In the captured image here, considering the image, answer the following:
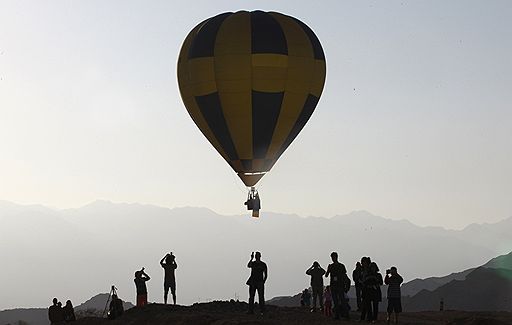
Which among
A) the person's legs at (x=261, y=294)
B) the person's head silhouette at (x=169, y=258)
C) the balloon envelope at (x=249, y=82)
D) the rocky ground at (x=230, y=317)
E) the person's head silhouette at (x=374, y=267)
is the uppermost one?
the balloon envelope at (x=249, y=82)

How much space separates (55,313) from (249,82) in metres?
16.3

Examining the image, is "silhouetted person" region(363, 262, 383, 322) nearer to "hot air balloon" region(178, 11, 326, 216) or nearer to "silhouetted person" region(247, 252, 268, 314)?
"silhouetted person" region(247, 252, 268, 314)

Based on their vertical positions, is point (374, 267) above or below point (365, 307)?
above

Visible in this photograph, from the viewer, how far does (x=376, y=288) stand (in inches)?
991

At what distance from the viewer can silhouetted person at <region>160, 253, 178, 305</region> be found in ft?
103

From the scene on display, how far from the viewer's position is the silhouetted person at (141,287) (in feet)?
104

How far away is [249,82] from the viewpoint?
1692 inches

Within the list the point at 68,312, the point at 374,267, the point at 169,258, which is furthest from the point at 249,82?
the point at 374,267

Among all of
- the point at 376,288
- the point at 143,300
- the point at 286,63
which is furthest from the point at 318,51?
the point at 376,288

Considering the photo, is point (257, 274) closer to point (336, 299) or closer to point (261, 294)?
point (261, 294)

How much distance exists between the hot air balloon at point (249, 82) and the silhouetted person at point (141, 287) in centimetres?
1171

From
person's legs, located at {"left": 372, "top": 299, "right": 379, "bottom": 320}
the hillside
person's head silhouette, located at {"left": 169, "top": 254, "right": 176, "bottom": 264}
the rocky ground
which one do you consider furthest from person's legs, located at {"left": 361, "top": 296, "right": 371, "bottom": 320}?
the hillside

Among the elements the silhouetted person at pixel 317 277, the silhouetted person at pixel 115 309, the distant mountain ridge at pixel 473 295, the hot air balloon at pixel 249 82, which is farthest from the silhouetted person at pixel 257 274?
the distant mountain ridge at pixel 473 295

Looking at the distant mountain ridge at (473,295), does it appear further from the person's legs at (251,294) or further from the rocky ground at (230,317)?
the person's legs at (251,294)
